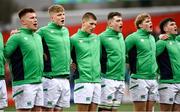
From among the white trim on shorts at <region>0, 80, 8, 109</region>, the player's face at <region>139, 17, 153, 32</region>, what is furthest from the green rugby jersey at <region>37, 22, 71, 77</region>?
the player's face at <region>139, 17, 153, 32</region>

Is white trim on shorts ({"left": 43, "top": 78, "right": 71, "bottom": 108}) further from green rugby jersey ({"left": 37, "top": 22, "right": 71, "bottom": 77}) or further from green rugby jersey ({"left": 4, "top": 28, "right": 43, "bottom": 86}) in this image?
green rugby jersey ({"left": 4, "top": 28, "right": 43, "bottom": 86})

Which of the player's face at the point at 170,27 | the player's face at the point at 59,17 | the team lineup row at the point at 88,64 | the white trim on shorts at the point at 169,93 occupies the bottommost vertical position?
the white trim on shorts at the point at 169,93

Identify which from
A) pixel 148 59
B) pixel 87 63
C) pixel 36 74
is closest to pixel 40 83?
pixel 36 74

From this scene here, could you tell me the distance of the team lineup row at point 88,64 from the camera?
13453mm

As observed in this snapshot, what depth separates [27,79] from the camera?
13.4 meters

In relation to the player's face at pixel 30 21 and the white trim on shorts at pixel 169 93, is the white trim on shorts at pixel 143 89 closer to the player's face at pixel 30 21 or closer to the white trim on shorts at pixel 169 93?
the white trim on shorts at pixel 169 93

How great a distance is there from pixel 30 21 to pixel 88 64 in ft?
4.15

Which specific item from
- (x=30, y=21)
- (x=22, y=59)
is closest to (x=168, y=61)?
(x=30, y=21)

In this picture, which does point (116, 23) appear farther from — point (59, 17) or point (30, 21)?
point (30, 21)

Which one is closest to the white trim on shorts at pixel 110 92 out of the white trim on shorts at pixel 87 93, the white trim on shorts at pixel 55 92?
the white trim on shorts at pixel 87 93

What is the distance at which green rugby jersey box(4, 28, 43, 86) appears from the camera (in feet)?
44.0

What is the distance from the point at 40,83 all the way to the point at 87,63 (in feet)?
3.45

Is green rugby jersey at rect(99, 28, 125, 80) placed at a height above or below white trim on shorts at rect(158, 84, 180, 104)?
above

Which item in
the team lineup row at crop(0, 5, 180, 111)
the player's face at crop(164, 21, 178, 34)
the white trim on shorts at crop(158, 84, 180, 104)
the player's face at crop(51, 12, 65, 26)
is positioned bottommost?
the white trim on shorts at crop(158, 84, 180, 104)
